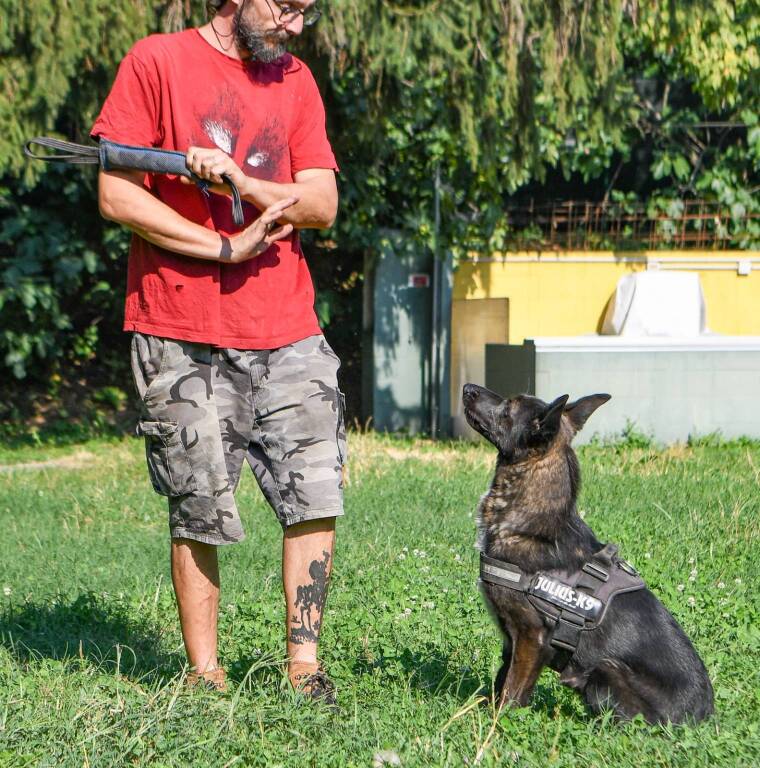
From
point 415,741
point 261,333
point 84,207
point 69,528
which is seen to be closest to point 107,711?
point 415,741

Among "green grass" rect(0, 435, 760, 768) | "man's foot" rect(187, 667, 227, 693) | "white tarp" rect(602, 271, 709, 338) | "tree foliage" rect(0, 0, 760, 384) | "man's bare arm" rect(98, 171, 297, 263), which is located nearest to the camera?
"green grass" rect(0, 435, 760, 768)

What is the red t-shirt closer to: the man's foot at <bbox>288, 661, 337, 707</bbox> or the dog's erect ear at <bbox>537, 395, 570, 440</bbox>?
the dog's erect ear at <bbox>537, 395, 570, 440</bbox>

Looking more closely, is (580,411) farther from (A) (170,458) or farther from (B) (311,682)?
(A) (170,458)

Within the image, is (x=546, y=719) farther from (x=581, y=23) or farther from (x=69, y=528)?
(x=581, y=23)

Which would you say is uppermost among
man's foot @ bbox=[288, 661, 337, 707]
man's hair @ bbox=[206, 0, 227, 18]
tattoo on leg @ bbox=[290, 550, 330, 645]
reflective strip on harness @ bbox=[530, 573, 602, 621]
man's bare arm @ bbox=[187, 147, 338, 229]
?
man's hair @ bbox=[206, 0, 227, 18]

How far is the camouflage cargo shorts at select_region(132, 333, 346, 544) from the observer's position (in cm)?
347

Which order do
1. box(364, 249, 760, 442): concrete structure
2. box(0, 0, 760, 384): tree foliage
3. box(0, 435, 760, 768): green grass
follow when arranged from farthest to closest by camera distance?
box(364, 249, 760, 442): concrete structure, box(0, 0, 760, 384): tree foliage, box(0, 435, 760, 768): green grass

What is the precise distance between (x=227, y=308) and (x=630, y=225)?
37.4 ft

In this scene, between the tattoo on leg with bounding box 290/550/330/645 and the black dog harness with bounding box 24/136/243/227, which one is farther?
the tattoo on leg with bounding box 290/550/330/645

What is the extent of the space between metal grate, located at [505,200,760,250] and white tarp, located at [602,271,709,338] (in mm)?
868

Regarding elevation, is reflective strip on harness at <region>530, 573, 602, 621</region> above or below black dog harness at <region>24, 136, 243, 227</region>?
below

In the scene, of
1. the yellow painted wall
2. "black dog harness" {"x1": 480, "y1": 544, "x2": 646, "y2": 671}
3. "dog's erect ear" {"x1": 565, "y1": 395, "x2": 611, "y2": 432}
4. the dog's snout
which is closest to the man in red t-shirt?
the dog's snout

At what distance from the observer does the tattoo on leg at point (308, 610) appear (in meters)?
3.66

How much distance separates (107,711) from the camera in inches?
128
